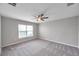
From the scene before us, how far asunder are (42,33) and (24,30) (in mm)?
2318

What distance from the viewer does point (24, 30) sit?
540cm

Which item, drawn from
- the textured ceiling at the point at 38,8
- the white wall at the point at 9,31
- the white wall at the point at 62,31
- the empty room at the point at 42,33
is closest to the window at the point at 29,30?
the empty room at the point at 42,33

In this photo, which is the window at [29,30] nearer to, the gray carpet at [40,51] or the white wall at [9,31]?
the white wall at [9,31]

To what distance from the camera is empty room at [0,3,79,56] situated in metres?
2.86

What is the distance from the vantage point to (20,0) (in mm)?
654

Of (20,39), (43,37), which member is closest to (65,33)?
(43,37)

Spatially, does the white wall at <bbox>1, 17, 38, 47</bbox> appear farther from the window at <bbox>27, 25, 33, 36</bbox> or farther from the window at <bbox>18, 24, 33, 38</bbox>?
the window at <bbox>27, 25, 33, 36</bbox>

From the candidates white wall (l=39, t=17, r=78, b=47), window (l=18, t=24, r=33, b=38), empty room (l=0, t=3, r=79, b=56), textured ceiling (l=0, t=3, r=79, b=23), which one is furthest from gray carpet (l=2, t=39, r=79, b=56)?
textured ceiling (l=0, t=3, r=79, b=23)

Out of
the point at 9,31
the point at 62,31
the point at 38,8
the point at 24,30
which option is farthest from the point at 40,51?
the point at 24,30

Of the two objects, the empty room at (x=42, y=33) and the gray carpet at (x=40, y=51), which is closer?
the gray carpet at (x=40, y=51)

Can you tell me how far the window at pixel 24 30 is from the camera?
4.99m

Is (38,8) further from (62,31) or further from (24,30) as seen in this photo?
(24,30)

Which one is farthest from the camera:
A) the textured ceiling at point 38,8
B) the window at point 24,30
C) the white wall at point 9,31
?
the window at point 24,30

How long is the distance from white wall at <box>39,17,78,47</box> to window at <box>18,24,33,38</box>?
164cm
